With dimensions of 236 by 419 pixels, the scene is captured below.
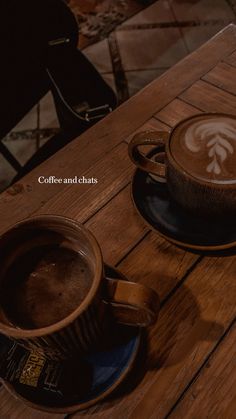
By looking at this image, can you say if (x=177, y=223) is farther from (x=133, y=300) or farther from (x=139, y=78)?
(x=139, y=78)

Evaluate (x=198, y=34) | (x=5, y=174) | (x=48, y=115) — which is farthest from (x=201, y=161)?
(x=198, y=34)

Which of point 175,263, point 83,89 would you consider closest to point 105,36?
point 83,89

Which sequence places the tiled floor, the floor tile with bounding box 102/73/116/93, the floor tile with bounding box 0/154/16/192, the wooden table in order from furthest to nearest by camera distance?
the floor tile with bounding box 102/73/116/93 → the tiled floor → the floor tile with bounding box 0/154/16/192 → the wooden table

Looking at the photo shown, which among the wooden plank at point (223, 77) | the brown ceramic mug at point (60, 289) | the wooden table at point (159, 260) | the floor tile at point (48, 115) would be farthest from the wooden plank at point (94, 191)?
the floor tile at point (48, 115)

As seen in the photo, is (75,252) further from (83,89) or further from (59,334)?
(83,89)

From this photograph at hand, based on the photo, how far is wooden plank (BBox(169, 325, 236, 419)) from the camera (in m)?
0.49

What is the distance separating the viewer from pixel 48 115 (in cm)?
207

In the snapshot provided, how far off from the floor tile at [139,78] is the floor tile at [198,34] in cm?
31

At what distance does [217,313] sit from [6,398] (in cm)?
33

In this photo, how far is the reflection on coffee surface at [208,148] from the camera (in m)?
0.52

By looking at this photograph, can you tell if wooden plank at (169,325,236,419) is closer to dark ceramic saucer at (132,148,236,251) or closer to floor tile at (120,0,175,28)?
dark ceramic saucer at (132,148,236,251)

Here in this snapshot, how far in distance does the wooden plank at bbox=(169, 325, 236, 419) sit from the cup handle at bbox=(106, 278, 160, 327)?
144mm

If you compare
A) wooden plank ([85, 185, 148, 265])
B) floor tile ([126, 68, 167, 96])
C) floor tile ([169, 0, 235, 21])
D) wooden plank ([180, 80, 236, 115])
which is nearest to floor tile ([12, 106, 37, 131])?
floor tile ([126, 68, 167, 96])

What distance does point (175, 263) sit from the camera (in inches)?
23.8
